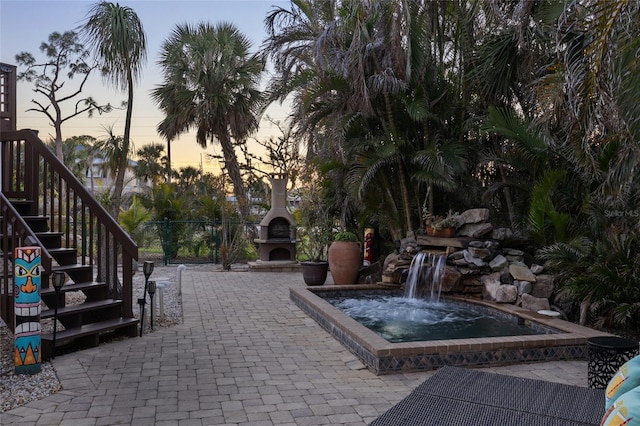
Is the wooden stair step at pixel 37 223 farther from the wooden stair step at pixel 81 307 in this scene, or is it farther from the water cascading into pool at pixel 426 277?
the water cascading into pool at pixel 426 277

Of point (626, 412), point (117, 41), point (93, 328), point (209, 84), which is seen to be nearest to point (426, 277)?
point (93, 328)

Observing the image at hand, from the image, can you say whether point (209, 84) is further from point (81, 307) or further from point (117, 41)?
point (81, 307)

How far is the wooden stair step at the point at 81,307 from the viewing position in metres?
5.11

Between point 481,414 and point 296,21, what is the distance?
9038 mm

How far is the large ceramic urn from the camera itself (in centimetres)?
952

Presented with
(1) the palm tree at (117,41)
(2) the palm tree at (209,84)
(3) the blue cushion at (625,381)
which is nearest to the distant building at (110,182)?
(2) the palm tree at (209,84)

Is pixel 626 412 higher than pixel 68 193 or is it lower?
lower

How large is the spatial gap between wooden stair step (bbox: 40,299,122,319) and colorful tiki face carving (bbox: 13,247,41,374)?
0.42 m

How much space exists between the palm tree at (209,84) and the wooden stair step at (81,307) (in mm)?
9633

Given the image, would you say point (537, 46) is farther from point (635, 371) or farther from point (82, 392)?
point (82, 392)

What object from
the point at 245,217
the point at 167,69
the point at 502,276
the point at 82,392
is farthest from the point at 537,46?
the point at 167,69

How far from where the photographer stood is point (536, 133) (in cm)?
771

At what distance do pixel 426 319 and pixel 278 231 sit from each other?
722 cm

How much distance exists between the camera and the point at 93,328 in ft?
17.8
